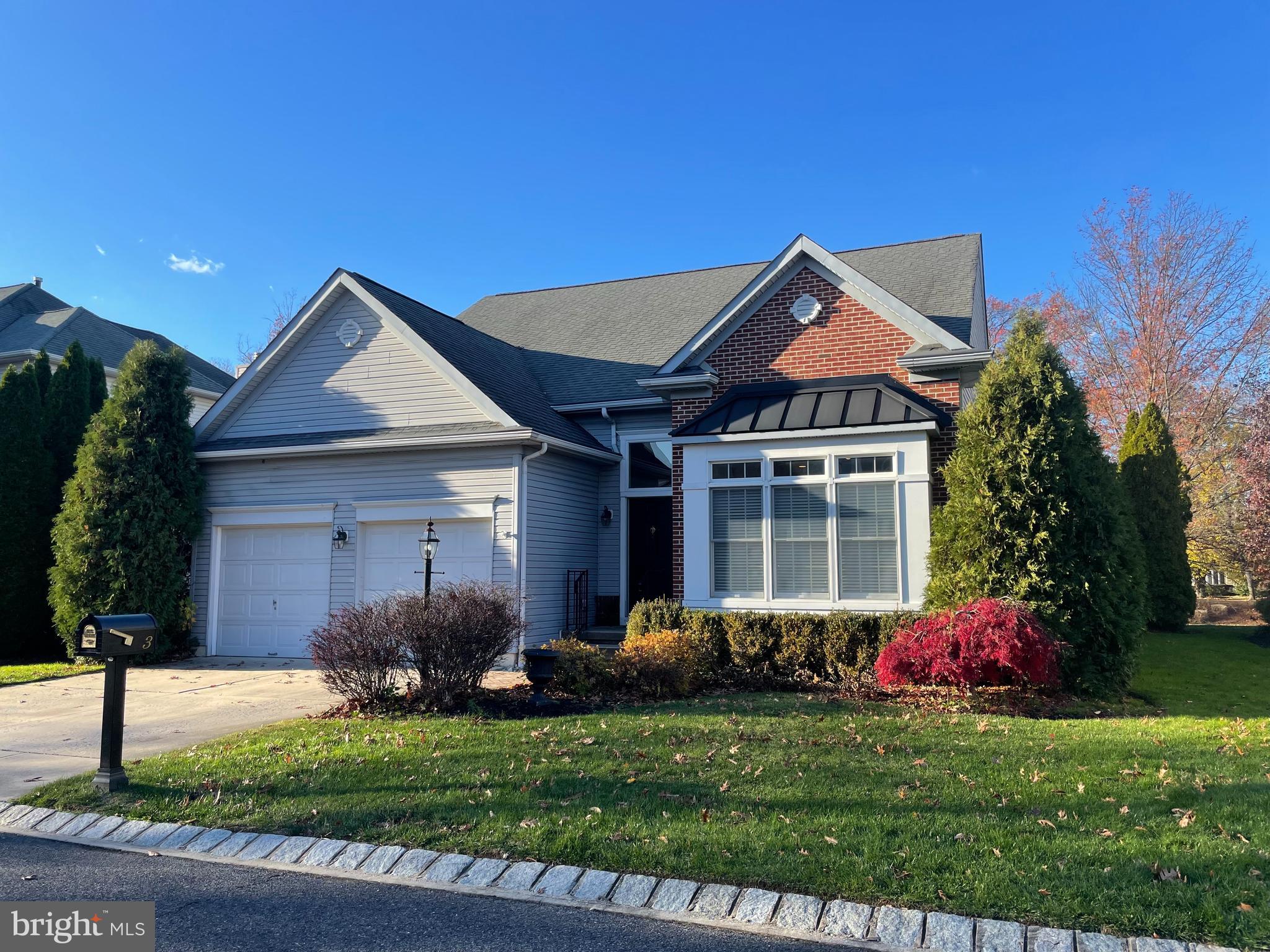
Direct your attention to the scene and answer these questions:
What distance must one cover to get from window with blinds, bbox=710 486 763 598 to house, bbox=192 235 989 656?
3 centimetres

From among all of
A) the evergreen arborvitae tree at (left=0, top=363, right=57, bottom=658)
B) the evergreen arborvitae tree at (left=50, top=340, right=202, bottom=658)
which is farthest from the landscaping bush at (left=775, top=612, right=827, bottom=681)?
the evergreen arborvitae tree at (left=0, top=363, right=57, bottom=658)

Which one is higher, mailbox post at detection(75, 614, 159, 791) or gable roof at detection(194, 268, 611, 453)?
gable roof at detection(194, 268, 611, 453)

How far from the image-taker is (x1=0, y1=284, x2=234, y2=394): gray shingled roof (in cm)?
2216

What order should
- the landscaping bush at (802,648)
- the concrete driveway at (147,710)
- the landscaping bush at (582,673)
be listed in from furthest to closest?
1. the landscaping bush at (802,648)
2. the landscaping bush at (582,673)
3. the concrete driveway at (147,710)

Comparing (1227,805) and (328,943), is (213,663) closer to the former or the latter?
(328,943)

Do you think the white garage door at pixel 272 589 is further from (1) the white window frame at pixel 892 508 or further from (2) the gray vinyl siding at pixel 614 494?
(1) the white window frame at pixel 892 508

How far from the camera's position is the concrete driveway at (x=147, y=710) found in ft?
24.0

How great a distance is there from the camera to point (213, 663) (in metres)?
13.6

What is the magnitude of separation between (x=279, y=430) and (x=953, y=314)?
37.1ft

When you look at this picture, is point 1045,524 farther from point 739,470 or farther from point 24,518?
point 24,518

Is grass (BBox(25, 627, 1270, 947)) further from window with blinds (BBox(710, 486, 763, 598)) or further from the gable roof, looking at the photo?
the gable roof

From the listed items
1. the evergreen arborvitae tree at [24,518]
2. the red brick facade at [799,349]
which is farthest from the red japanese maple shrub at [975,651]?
the evergreen arborvitae tree at [24,518]

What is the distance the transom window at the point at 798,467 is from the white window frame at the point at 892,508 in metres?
0.20

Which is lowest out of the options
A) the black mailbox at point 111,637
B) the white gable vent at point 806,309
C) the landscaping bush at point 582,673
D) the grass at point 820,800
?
the grass at point 820,800
